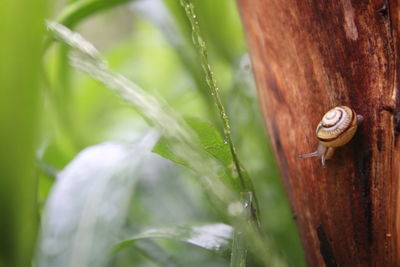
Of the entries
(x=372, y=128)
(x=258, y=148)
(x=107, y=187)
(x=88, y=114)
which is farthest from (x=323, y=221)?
(x=88, y=114)

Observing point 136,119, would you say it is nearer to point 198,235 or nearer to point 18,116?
point 198,235

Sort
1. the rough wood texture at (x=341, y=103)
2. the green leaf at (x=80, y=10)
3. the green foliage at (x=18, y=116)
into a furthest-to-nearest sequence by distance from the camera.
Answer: the green leaf at (x=80, y=10)
the rough wood texture at (x=341, y=103)
the green foliage at (x=18, y=116)

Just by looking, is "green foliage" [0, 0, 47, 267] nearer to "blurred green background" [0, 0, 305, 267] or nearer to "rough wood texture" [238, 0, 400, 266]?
"blurred green background" [0, 0, 305, 267]

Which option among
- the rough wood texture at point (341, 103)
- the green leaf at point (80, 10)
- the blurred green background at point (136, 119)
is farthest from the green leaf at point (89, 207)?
the green leaf at point (80, 10)

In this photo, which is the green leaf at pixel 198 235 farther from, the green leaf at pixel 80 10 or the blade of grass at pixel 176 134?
the green leaf at pixel 80 10

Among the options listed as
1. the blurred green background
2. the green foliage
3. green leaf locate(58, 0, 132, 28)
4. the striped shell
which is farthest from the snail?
green leaf locate(58, 0, 132, 28)

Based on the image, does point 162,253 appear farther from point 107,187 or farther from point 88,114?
point 88,114
